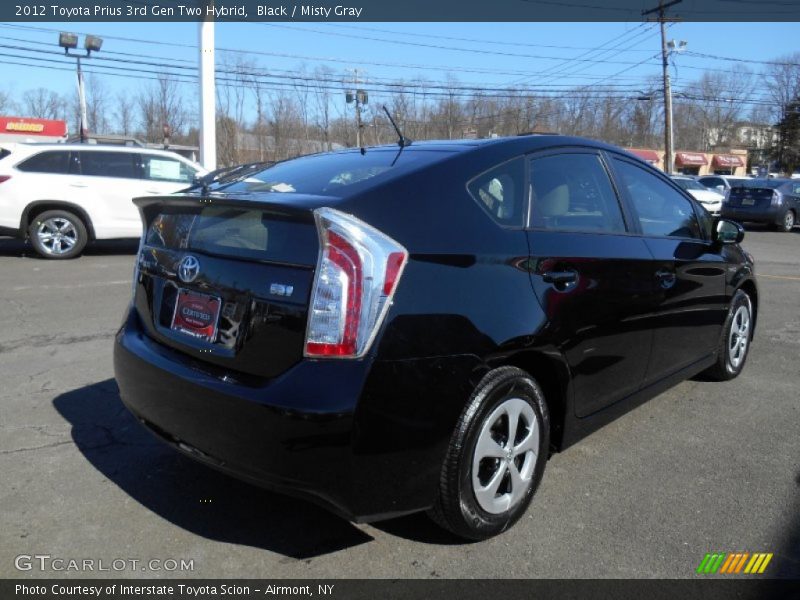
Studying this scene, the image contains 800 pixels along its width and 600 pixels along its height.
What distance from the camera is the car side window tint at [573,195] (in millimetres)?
3166

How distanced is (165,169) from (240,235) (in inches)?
394

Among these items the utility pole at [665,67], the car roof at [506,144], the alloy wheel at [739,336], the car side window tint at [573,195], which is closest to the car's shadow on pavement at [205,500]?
the car side window tint at [573,195]

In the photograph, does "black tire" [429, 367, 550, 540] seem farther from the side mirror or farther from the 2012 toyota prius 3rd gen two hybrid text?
the side mirror

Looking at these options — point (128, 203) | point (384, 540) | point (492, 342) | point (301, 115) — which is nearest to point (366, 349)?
point (492, 342)

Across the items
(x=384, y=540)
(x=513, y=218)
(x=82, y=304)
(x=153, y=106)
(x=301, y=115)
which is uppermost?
(x=153, y=106)

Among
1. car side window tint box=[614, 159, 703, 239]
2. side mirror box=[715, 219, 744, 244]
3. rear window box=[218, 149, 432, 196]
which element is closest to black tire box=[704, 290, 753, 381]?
side mirror box=[715, 219, 744, 244]

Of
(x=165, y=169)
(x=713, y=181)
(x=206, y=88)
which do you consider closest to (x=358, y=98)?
(x=206, y=88)

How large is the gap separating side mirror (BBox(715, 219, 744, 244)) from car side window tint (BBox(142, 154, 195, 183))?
9.36m

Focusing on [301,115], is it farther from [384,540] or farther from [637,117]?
[384,540]

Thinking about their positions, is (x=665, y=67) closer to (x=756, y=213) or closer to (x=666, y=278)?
(x=756, y=213)

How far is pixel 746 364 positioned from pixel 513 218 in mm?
3569

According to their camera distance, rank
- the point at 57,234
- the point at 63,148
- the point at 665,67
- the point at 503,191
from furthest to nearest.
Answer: the point at 665,67, the point at 63,148, the point at 57,234, the point at 503,191

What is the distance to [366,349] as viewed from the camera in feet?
7.66

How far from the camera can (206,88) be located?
17.3 metres
